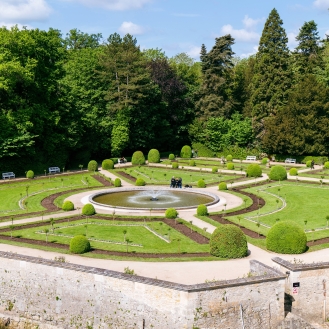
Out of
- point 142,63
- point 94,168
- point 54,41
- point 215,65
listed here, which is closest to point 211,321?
point 94,168

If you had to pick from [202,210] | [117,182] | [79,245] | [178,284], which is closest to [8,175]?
[117,182]

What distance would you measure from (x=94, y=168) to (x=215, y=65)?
26147 millimetres

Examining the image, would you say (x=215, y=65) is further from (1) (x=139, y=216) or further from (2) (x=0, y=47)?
(1) (x=139, y=216)

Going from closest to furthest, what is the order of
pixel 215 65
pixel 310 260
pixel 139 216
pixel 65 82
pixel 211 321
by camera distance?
1. pixel 211 321
2. pixel 310 260
3. pixel 139 216
4. pixel 65 82
5. pixel 215 65

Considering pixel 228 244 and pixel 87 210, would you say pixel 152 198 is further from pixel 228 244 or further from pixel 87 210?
pixel 228 244

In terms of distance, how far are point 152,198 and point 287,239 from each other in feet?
50.1

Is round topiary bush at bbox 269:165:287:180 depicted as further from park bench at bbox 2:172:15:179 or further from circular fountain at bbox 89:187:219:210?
park bench at bbox 2:172:15:179

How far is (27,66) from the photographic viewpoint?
153ft

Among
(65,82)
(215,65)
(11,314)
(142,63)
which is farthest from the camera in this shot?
(215,65)

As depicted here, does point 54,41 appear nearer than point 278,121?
Yes

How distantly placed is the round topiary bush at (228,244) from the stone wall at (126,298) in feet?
9.12

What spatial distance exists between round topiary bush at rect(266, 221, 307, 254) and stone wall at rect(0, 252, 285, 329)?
410 centimetres

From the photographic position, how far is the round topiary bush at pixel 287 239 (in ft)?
73.8

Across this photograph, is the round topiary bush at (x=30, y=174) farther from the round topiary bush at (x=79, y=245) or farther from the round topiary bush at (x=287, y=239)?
the round topiary bush at (x=287, y=239)
